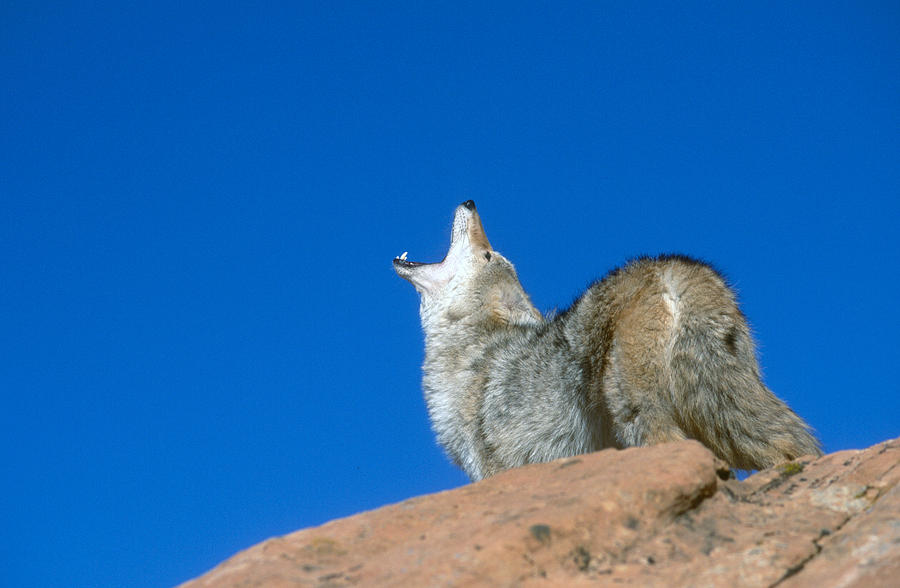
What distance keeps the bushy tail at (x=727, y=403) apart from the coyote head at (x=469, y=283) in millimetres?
3774

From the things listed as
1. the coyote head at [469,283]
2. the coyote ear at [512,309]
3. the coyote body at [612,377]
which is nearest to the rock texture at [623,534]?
the coyote body at [612,377]

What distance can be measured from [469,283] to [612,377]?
395cm

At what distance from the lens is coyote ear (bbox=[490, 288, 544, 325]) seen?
1002 centimetres

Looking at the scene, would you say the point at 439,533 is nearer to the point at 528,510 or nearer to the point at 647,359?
the point at 528,510

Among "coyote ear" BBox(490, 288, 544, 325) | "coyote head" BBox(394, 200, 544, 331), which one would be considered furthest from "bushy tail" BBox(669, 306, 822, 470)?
"coyote head" BBox(394, 200, 544, 331)

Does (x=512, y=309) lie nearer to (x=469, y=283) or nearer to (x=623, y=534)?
(x=469, y=283)

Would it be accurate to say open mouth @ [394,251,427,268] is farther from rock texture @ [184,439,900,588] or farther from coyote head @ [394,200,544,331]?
rock texture @ [184,439,900,588]

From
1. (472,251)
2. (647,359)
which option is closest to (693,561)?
(647,359)

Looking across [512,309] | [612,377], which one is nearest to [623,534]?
[612,377]

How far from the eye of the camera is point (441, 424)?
948 centimetres

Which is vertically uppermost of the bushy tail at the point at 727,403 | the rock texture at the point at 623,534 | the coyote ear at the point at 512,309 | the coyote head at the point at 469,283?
the coyote head at the point at 469,283

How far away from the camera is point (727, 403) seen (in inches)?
241

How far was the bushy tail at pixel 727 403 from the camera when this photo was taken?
604 cm

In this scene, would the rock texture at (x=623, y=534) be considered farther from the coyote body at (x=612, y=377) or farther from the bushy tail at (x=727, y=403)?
the coyote body at (x=612, y=377)
